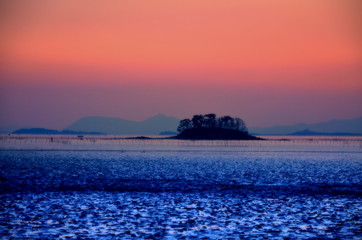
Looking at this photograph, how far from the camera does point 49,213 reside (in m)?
23.1

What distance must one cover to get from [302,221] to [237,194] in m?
9.98

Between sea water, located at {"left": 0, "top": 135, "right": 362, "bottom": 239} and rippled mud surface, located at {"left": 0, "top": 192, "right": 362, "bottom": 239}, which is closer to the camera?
rippled mud surface, located at {"left": 0, "top": 192, "right": 362, "bottom": 239}

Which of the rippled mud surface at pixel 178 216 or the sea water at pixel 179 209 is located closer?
the rippled mud surface at pixel 178 216

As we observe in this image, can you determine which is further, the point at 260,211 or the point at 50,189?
the point at 50,189

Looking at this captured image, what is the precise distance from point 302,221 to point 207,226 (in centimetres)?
477

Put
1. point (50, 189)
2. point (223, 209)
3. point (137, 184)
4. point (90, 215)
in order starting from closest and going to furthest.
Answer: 1. point (90, 215)
2. point (223, 209)
3. point (50, 189)
4. point (137, 184)

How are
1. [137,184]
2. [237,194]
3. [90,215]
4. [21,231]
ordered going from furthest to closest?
1. [137,184]
2. [237,194]
3. [90,215]
4. [21,231]

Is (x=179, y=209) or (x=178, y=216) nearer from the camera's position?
(x=178, y=216)

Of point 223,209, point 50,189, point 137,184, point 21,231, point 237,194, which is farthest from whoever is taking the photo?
point 137,184

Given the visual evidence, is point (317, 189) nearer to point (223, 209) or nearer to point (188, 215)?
point (223, 209)

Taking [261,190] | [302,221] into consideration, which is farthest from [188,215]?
[261,190]

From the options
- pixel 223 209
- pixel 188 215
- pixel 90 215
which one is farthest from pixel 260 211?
pixel 90 215

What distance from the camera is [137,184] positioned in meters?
37.5

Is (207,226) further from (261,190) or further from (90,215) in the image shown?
(261,190)
